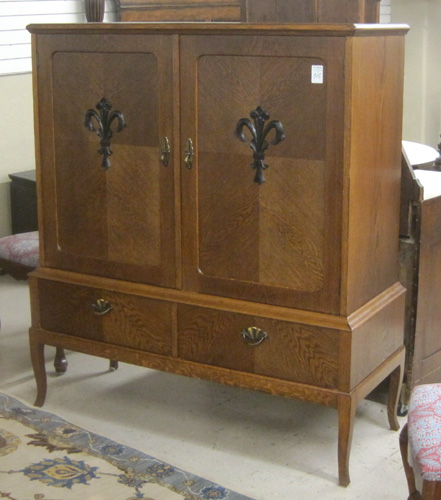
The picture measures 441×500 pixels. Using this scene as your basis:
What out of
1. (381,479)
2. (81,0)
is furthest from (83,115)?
(81,0)

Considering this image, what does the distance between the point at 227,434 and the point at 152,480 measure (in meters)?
0.39

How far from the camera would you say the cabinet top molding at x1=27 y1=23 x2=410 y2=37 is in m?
2.31

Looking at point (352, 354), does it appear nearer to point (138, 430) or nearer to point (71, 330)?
point (138, 430)

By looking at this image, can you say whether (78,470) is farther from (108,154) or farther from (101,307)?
(108,154)

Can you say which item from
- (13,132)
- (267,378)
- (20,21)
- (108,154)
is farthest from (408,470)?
(20,21)

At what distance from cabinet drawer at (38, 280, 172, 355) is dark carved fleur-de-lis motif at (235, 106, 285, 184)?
0.57 meters

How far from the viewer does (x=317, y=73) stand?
238 cm

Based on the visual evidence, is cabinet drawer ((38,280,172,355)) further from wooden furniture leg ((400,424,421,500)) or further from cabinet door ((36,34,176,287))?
wooden furniture leg ((400,424,421,500))

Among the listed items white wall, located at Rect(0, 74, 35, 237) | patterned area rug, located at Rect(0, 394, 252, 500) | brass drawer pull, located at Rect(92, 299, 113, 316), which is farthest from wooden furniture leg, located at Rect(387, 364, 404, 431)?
white wall, located at Rect(0, 74, 35, 237)

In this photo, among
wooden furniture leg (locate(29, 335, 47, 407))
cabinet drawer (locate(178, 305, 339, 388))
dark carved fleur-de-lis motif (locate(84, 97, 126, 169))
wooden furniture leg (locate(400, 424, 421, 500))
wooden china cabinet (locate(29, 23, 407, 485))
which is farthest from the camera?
wooden furniture leg (locate(29, 335, 47, 407))

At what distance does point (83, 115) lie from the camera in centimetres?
286

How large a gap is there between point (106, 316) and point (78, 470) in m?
0.54

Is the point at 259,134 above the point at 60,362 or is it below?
above

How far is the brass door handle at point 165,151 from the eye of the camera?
8.86 feet
